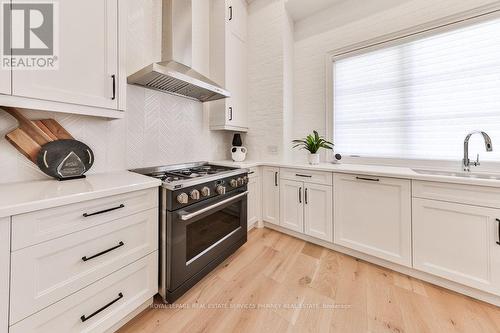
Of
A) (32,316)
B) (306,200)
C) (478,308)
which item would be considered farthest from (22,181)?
(478,308)

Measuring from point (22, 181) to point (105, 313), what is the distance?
0.95 meters

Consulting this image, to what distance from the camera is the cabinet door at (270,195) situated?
250 centimetres

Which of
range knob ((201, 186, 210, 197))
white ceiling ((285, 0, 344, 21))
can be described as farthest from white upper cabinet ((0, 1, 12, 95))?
white ceiling ((285, 0, 344, 21))

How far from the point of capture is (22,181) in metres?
1.22

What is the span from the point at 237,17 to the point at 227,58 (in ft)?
2.24

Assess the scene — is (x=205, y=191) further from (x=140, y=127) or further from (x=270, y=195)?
(x=270, y=195)

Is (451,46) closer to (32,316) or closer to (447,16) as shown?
(447,16)

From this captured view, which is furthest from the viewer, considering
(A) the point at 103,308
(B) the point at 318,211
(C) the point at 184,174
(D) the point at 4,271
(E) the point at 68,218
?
(B) the point at 318,211

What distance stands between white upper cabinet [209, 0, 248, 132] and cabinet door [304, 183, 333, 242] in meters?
1.30

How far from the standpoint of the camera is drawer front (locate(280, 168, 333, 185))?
210 centimetres

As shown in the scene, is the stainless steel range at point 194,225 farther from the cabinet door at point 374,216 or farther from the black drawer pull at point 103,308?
the cabinet door at point 374,216

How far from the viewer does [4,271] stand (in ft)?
2.47

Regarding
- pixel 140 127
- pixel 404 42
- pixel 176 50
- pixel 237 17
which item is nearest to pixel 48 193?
pixel 140 127

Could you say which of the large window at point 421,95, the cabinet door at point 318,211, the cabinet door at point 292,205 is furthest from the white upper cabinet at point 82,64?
the large window at point 421,95
